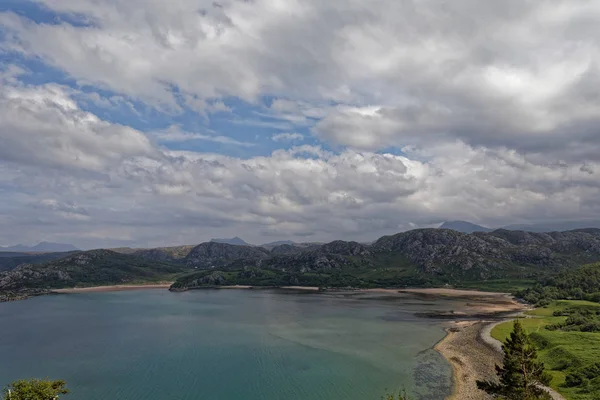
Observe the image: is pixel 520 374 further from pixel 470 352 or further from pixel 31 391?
pixel 31 391

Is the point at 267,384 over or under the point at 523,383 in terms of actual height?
under

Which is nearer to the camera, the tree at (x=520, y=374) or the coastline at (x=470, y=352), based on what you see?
the tree at (x=520, y=374)

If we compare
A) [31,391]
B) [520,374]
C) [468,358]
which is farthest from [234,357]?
[520,374]

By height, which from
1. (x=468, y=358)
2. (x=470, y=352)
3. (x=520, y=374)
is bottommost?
(x=470, y=352)

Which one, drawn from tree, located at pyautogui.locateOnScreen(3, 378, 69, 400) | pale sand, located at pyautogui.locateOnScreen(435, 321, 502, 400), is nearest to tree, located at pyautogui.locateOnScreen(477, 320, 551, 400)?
pale sand, located at pyautogui.locateOnScreen(435, 321, 502, 400)

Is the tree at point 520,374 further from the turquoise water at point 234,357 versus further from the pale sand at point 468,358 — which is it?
the turquoise water at point 234,357

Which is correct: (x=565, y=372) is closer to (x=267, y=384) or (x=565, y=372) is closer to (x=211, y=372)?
(x=267, y=384)

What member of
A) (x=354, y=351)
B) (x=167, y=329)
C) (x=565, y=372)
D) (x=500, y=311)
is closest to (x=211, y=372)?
(x=354, y=351)

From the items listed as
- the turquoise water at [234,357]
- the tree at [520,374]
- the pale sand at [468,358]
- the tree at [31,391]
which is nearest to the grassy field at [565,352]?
the pale sand at [468,358]
